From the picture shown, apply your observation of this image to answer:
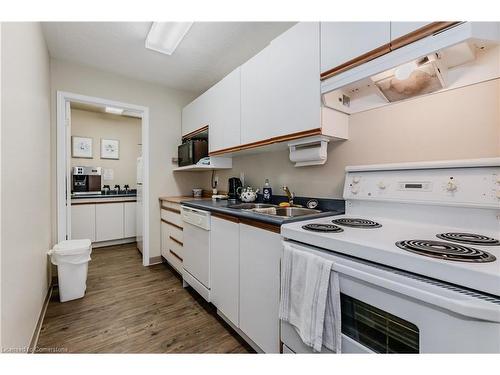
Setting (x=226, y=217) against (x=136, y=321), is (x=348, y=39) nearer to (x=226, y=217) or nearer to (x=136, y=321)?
(x=226, y=217)

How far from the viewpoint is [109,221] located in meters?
3.63

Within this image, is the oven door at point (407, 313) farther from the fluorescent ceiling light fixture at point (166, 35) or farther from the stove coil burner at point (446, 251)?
the fluorescent ceiling light fixture at point (166, 35)

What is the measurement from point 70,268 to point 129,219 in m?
1.84

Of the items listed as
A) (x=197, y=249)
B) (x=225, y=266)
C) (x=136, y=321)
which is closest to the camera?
(x=225, y=266)

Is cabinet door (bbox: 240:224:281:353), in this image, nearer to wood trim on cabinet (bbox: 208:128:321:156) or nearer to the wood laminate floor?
the wood laminate floor

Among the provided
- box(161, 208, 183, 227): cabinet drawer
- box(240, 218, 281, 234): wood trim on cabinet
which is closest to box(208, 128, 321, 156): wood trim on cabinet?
box(240, 218, 281, 234): wood trim on cabinet

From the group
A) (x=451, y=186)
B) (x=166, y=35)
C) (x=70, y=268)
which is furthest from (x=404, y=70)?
(x=70, y=268)

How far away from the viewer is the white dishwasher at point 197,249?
182cm

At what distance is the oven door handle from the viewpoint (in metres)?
0.54

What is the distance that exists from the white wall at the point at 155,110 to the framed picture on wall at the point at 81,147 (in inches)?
72.1

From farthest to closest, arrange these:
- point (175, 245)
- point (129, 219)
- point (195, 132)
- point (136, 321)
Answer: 1. point (129, 219)
2. point (195, 132)
3. point (175, 245)
4. point (136, 321)
